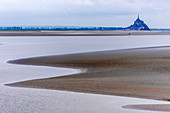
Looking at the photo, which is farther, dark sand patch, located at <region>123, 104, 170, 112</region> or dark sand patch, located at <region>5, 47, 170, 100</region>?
dark sand patch, located at <region>5, 47, 170, 100</region>

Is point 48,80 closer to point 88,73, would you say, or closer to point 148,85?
point 88,73

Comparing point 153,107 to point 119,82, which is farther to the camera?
point 119,82

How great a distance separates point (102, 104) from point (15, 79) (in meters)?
8.03

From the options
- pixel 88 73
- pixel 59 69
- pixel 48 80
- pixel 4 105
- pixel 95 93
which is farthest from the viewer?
pixel 59 69

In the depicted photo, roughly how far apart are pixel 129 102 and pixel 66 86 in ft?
14.8

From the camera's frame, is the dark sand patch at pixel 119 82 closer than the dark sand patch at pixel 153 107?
No

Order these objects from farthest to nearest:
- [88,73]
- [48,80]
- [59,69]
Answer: [59,69] → [88,73] → [48,80]

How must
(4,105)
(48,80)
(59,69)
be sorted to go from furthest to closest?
1. (59,69)
2. (48,80)
3. (4,105)

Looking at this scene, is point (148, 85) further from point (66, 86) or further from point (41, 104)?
point (41, 104)

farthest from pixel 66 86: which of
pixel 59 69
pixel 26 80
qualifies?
pixel 59 69

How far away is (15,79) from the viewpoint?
65.5 ft

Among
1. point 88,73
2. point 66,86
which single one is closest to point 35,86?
point 66,86

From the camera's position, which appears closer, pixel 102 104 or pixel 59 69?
pixel 102 104

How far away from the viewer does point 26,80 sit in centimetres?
1955
